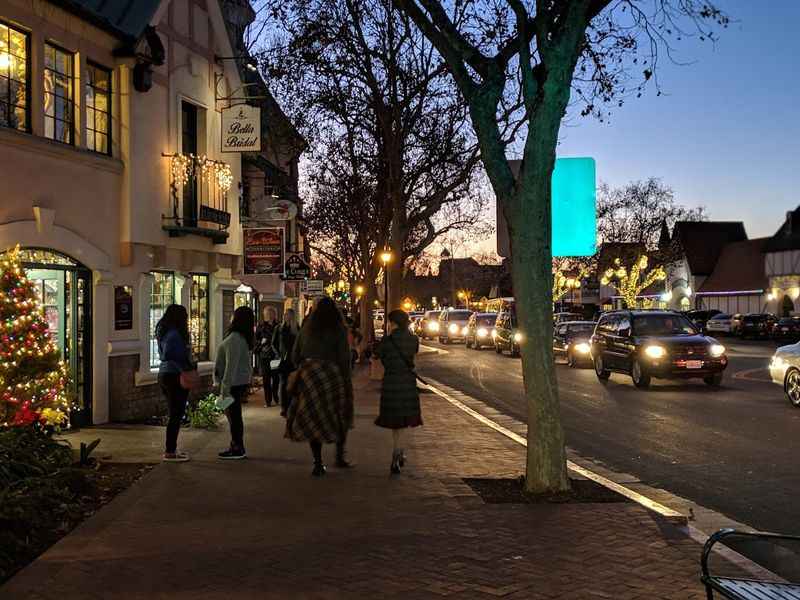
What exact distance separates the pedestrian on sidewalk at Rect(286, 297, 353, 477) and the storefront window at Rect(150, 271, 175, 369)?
6.11 meters

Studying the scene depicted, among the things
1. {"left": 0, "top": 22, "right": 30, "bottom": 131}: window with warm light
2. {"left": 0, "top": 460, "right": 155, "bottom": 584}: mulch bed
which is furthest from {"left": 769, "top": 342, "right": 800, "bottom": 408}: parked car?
{"left": 0, "top": 22, "right": 30, "bottom": 131}: window with warm light

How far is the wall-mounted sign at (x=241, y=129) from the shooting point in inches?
656

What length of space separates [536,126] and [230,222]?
10777mm

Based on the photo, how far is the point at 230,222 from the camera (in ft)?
58.4

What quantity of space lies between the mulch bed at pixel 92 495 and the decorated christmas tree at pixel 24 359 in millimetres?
861

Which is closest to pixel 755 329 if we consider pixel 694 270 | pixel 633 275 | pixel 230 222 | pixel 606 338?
pixel 633 275

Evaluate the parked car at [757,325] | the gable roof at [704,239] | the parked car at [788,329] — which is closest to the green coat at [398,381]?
the parked car at [788,329]

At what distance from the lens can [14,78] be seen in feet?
37.4

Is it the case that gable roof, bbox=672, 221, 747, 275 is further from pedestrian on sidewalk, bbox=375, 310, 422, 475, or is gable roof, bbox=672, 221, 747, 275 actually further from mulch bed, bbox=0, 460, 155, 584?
mulch bed, bbox=0, 460, 155, 584

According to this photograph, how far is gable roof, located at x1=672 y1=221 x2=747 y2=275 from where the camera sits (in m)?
77.1

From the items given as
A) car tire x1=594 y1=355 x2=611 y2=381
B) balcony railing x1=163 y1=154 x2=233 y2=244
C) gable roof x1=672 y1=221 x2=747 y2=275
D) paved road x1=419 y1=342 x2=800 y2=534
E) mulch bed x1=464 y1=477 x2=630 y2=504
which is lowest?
paved road x1=419 y1=342 x2=800 y2=534

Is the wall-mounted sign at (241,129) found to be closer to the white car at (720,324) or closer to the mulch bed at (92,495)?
the mulch bed at (92,495)

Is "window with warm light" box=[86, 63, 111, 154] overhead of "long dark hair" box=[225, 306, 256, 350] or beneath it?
overhead

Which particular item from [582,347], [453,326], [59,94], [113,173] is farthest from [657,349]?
[453,326]
